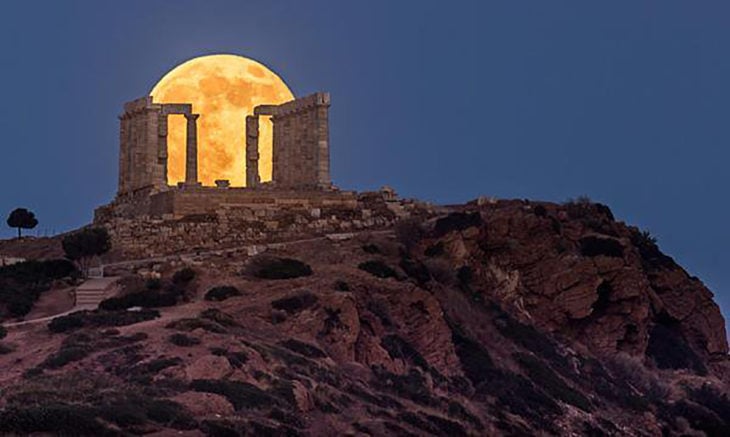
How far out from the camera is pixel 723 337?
7000cm

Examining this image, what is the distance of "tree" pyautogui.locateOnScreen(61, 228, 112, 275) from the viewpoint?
194 ft

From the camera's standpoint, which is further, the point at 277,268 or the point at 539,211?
the point at 539,211

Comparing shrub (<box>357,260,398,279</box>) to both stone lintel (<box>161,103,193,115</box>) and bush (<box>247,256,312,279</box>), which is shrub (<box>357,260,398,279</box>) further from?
stone lintel (<box>161,103,193,115</box>)

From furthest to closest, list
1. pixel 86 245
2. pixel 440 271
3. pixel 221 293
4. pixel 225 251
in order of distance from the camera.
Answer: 1. pixel 225 251
2. pixel 440 271
3. pixel 86 245
4. pixel 221 293

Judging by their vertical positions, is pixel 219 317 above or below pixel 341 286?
below

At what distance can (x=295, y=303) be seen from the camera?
50.1 meters

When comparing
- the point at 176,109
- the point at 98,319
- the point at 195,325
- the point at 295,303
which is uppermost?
the point at 176,109

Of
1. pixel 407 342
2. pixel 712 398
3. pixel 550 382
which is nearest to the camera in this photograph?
pixel 407 342

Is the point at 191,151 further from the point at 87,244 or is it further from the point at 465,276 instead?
the point at 465,276

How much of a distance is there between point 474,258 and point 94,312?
19.4m

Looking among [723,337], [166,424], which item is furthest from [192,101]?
[166,424]

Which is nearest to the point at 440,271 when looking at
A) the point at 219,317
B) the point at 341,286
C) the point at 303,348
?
the point at 341,286

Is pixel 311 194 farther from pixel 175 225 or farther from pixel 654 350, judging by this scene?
pixel 654 350

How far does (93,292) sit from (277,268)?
288 inches
